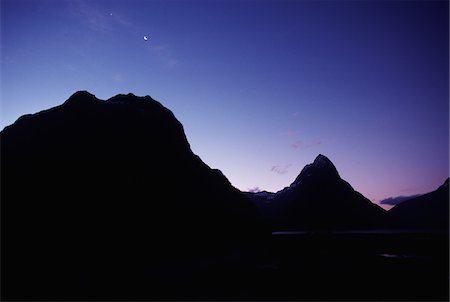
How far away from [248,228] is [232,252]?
2308 cm

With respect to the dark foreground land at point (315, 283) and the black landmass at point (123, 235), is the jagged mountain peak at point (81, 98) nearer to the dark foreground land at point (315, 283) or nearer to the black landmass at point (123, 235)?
the black landmass at point (123, 235)

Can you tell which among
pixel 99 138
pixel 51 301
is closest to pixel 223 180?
pixel 99 138

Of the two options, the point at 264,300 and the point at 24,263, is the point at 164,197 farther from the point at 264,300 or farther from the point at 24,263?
the point at 264,300

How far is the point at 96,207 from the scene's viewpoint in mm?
37938

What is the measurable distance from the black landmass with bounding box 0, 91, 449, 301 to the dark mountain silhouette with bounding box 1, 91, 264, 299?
7.1 inches

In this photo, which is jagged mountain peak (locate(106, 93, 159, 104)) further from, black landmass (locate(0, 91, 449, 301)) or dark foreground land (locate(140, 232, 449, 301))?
dark foreground land (locate(140, 232, 449, 301))

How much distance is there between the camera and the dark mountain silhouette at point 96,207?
2834cm

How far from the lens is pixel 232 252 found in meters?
52.1

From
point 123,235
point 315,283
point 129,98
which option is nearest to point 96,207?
point 123,235

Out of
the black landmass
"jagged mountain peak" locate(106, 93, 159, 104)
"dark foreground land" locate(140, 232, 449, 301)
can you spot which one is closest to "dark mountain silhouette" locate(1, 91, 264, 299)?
the black landmass

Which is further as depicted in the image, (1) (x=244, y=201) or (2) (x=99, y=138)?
(1) (x=244, y=201)

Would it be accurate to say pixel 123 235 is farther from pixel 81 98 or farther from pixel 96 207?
pixel 81 98

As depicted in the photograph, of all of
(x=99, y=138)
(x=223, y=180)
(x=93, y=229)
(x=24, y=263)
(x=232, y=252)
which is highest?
(x=99, y=138)

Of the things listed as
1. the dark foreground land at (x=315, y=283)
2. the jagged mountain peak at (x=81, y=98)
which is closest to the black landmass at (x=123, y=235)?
the dark foreground land at (x=315, y=283)
